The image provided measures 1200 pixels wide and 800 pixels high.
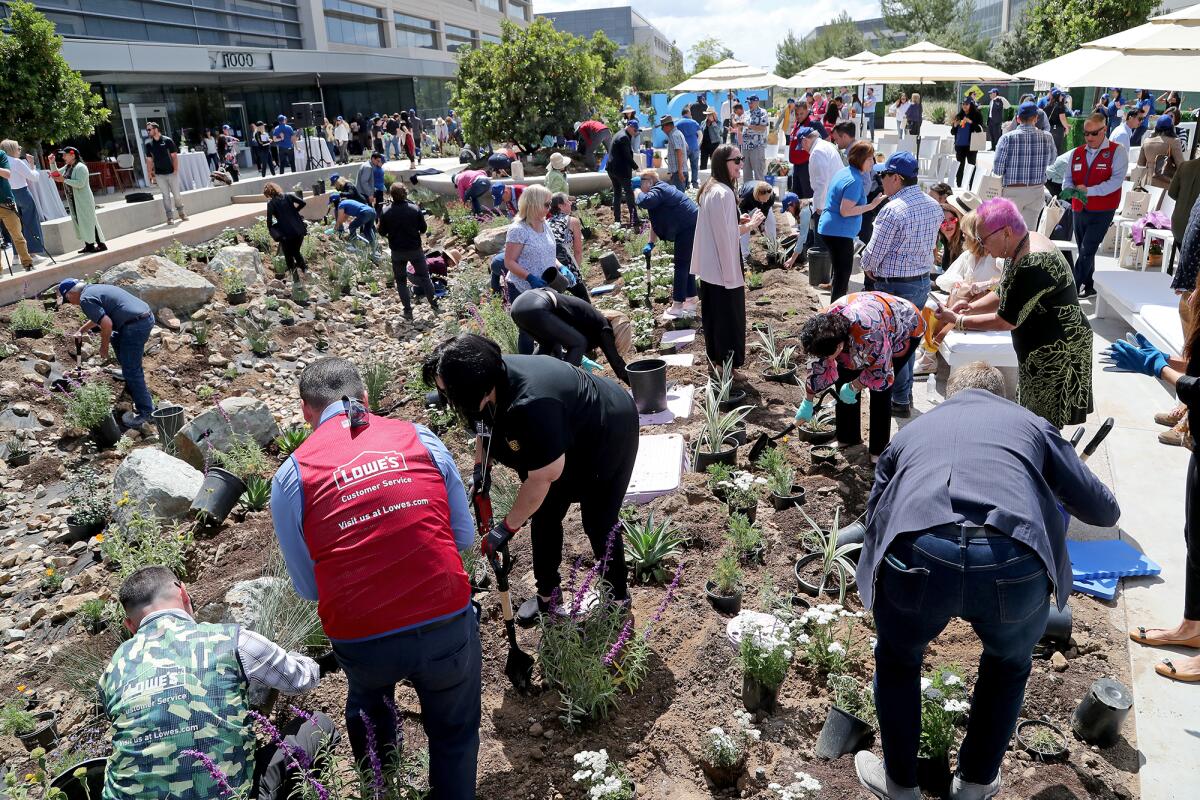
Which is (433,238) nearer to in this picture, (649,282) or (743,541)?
(649,282)

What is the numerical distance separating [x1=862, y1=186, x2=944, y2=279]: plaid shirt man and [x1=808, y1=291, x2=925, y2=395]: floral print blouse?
34.5 inches

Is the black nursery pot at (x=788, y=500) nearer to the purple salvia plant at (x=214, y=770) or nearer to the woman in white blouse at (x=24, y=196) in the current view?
the purple salvia plant at (x=214, y=770)

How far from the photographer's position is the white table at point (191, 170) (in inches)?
723

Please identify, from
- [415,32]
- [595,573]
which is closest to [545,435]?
[595,573]

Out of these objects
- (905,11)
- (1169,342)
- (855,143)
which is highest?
(905,11)

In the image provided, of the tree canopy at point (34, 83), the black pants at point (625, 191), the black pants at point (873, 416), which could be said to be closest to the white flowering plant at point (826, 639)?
the black pants at point (873, 416)

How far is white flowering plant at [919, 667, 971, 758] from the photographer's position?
2967mm

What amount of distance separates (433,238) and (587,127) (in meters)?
3.95

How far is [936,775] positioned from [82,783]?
10.4 feet

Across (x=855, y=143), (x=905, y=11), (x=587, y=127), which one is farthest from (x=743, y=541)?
(x=905, y=11)

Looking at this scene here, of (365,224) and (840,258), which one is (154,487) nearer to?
(840,258)

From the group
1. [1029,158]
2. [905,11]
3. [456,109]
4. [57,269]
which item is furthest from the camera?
[905,11]

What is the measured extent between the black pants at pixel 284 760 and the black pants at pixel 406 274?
854 cm

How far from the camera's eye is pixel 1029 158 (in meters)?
8.51
